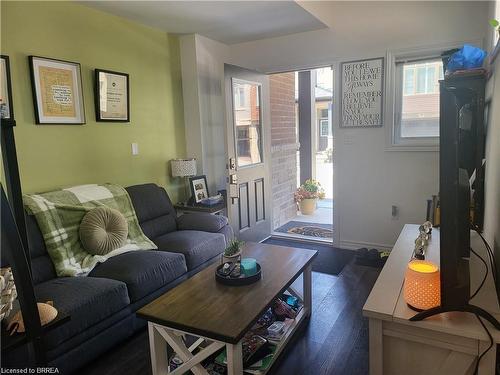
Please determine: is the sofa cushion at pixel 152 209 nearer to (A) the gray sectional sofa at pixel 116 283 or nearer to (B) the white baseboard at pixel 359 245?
(A) the gray sectional sofa at pixel 116 283

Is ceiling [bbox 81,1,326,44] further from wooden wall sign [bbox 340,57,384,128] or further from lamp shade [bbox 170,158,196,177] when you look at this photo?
lamp shade [bbox 170,158,196,177]

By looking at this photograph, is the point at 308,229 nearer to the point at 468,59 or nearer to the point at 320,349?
the point at 320,349

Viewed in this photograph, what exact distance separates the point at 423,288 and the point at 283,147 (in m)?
3.85

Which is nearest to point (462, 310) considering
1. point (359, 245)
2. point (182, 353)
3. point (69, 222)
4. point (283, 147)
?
point (182, 353)

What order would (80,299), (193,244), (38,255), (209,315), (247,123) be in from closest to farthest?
(209,315), (80,299), (38,255), (193,244), (247,123)

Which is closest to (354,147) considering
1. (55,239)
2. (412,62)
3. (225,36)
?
(412,62)

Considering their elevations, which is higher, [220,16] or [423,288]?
[220,16]

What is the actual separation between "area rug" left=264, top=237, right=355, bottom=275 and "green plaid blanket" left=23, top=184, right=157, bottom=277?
5.26 ft

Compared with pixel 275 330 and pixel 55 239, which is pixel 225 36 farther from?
pixel 275 330

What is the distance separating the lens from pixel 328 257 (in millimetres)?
3650

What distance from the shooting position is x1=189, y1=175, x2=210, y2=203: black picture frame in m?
3.65

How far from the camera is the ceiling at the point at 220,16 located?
286 cm

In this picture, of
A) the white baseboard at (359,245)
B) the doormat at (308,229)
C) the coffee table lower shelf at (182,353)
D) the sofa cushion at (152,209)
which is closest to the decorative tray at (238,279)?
the coffee table lower shelf at (182,353)

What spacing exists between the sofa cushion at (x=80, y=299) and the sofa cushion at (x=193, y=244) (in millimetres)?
646
